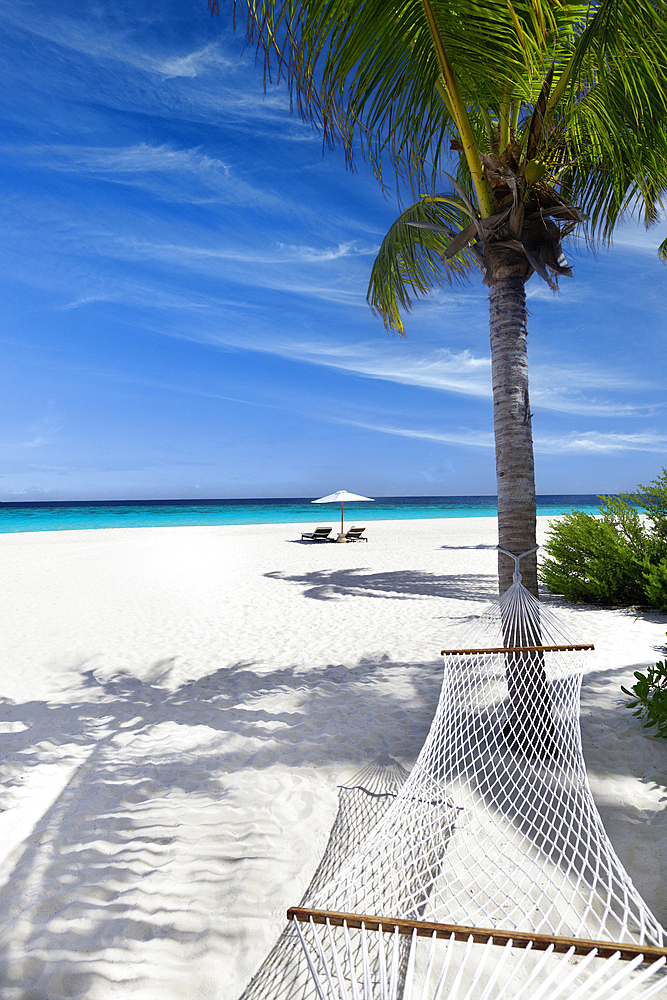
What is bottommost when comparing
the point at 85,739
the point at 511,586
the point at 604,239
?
the point at 85,739

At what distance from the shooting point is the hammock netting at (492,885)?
1.10 metres

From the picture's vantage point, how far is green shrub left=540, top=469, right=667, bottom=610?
5309 millimetres

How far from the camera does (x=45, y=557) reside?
37.4ft

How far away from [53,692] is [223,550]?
9543 millimetres

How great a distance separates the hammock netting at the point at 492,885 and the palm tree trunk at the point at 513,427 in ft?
0.73

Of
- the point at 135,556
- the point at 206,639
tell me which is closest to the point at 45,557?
the point at 135,556

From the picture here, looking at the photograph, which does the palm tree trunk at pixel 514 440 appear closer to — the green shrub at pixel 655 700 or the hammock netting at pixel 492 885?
the hammock netting at pixel 492 885

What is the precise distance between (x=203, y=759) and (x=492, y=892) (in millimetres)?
1548

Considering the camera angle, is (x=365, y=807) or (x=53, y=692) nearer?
(x=365, y=807)

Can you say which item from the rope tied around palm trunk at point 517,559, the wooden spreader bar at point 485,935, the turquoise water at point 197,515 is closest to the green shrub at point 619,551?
the rope tied around palm trunk at point 517,559

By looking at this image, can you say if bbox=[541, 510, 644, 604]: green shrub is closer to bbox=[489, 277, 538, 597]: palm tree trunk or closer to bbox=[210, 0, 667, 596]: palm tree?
bbox=[489, 277, 538, 597]: palm tree trunk

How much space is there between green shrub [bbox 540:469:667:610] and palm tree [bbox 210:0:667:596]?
3.10m

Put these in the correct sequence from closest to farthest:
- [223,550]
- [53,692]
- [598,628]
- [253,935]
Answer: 1. [253,935]
2. [53,692]
3. [598,628]
4. [223,550]

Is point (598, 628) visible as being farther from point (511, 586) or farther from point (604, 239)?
point (604, 239)
